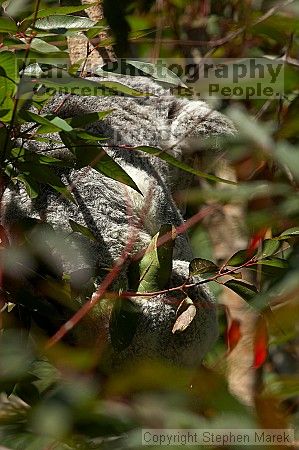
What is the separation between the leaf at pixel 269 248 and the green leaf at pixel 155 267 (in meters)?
0.22

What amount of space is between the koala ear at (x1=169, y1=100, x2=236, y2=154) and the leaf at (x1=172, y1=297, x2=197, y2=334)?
0.66 m

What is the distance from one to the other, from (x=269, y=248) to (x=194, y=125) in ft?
3.05

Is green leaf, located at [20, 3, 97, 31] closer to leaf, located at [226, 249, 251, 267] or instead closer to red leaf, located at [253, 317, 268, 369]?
leaf, located at [226, 249, 251, 267]

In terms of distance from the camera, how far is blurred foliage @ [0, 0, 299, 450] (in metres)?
1.14

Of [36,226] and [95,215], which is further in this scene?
[95,215]

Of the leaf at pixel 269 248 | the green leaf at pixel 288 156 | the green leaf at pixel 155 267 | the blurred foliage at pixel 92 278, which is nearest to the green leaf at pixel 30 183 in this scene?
the blurred foliage at pixel 92 278

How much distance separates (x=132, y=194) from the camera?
2.57 m

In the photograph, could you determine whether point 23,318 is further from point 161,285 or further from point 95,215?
point 95,215

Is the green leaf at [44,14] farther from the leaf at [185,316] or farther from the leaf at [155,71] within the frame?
the leaf at [185,316]

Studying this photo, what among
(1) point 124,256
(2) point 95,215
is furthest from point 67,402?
(2) point 95,215

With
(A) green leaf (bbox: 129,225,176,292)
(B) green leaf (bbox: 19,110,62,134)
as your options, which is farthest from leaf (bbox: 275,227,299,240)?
(B) green leaf (bbox: 19,110,62,134)

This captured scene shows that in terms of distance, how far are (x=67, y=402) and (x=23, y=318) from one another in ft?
2.28

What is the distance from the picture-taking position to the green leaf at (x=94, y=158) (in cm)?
188

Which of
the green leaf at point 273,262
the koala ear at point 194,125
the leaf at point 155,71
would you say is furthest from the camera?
the koala ear at point 194,125
